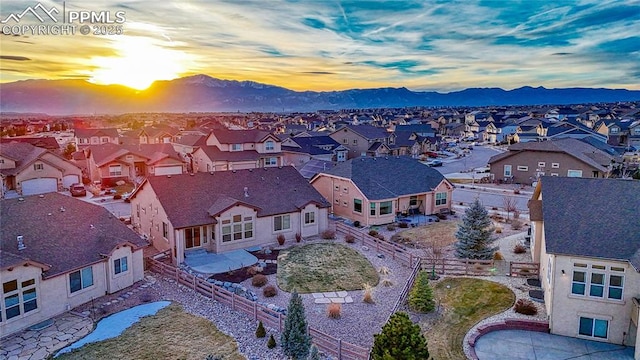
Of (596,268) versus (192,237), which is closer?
(596,268)

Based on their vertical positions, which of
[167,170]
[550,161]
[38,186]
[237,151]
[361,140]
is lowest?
[38,186]

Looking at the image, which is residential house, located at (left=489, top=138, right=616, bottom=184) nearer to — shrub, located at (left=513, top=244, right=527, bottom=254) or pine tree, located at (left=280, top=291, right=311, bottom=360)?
shrub, located at (left=513, top=244, right=527, bottom=254)

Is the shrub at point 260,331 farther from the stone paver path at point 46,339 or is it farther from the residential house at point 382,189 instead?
the residential house at point 382,189

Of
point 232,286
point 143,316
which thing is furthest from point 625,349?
point 143,316

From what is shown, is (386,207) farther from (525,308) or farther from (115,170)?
(115,170)

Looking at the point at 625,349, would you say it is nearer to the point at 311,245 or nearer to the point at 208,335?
the point at 208,335

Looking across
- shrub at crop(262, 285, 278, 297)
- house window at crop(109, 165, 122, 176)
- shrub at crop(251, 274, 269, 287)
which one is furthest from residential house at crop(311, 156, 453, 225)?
house window at crop(109, 165, 122, 176)

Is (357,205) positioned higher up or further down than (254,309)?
higher up

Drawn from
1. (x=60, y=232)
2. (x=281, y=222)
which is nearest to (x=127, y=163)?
(x=281, y=222)
